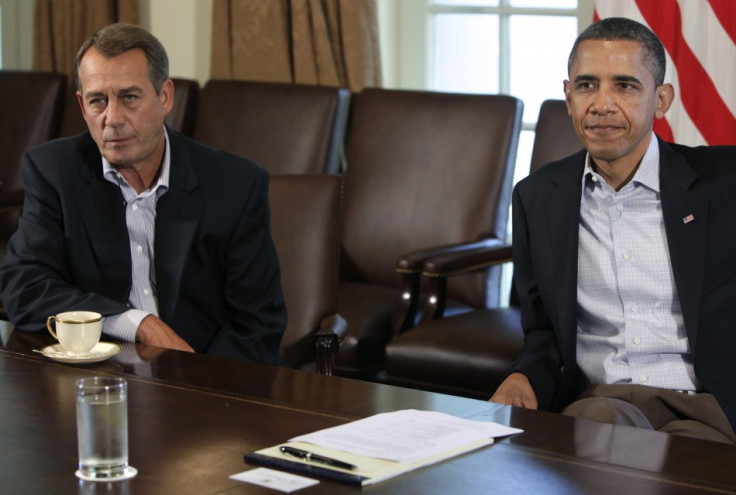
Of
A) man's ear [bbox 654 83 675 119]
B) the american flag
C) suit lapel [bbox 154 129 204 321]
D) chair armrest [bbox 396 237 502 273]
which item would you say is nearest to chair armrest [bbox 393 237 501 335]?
chair armrest [bbox 396 237 502 273]

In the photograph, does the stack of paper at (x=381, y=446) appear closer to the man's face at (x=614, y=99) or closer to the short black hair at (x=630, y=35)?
the man's face at (x=614, y=99)

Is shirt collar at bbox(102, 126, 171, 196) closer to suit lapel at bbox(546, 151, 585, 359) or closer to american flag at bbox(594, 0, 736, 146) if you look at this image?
suit lapel at bbox(546, 151, 585, 359)

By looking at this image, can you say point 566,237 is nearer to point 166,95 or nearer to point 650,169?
point 650,169

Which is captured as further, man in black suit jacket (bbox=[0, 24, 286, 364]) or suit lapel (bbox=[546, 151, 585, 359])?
man in black suit jacket (bbox=[0, 24, 286, 364])

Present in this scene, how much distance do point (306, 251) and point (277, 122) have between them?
1.51 m

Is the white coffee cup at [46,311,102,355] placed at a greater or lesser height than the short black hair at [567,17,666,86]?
lesser

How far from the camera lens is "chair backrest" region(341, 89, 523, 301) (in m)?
3.82

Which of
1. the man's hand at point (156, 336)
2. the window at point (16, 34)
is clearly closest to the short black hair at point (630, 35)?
the man's hand at point (156, 336)

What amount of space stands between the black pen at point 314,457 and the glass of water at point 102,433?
20 cm

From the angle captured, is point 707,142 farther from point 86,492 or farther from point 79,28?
point 79,28

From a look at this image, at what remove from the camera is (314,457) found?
1.51 meters

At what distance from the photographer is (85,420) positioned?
4.77 feet

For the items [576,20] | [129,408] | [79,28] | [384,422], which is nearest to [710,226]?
[384,422]

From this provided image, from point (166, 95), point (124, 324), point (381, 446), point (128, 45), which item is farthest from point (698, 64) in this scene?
point (381, 446)
